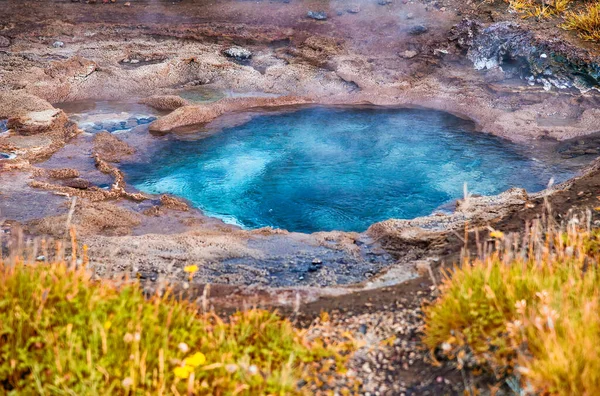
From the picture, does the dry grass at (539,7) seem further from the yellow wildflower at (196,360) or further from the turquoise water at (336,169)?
the yellow wildflower at (196,360)

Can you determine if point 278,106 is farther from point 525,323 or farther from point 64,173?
point 525,323

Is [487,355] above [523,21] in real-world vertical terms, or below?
below

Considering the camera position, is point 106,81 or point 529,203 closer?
point 529,203

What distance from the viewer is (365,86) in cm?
1112

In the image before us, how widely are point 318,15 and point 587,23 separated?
5225 millimetres

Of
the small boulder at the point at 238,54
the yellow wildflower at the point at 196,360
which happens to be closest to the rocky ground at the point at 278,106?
the small boulder at the point at 238,54

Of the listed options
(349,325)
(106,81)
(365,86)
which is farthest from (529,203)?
(106,81)

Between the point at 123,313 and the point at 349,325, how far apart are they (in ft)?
4.53

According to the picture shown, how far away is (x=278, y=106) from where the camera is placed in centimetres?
1094

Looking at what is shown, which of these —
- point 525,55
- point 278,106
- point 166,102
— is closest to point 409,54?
point 525,55

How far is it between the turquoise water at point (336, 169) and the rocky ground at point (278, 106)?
→ 52 cm

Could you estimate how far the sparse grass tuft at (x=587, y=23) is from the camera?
1026cm

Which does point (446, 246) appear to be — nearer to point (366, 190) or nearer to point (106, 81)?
point (366, 190)

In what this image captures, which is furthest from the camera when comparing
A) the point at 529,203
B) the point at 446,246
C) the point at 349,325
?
the point at 529,203
